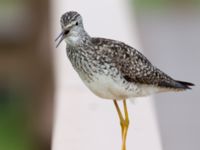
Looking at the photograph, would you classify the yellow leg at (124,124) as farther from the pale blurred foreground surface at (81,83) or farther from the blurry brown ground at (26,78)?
the blurry brown ground at (26,78)

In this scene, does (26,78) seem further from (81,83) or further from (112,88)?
(112,88)

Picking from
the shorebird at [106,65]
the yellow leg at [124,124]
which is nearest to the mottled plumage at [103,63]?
the shorebird at [106,65]

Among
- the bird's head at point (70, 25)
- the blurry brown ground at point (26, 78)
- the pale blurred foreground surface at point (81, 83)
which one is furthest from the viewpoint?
the blurry brown ground at point (26, 78)

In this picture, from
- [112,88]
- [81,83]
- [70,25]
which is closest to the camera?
[70,25]

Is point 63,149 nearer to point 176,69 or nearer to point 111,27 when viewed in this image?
point 111,27

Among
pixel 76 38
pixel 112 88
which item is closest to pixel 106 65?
pixel 112 88

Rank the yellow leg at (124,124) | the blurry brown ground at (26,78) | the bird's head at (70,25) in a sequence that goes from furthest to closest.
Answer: the blurry brown ground at (26,78) → the yellow leg at (124,124) → the bird's head at (70,25)

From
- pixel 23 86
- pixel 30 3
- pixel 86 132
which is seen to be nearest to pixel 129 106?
pixel 86 132

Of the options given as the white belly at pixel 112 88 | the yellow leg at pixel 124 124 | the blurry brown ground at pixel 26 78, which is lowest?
the yellow leg at pixel 124 124
